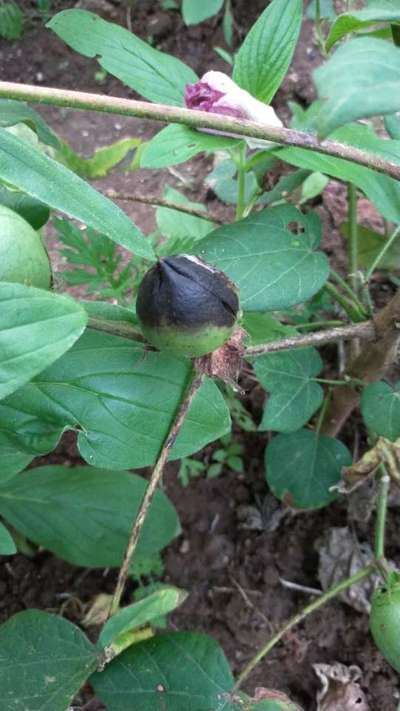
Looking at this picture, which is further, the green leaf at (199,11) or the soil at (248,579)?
the green leaf at (199,11)

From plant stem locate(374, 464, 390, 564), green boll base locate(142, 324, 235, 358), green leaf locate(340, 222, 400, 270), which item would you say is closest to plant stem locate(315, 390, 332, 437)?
plant stem locate(374, 464, 390, 564)

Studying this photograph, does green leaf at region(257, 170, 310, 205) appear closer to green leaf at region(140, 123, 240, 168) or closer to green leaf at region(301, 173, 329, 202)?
green leaf at region(140, 123, 240, 168)

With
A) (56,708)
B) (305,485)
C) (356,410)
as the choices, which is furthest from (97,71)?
(56,708)

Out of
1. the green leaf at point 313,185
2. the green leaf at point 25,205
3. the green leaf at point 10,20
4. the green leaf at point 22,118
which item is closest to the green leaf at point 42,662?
the green leaf at point 25,205

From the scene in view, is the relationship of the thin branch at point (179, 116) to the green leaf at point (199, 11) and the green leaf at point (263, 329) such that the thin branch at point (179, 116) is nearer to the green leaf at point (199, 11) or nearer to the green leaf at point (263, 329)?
the green leaf at point (263, 329)

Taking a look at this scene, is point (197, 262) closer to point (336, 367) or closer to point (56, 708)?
point (56, 708)
